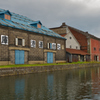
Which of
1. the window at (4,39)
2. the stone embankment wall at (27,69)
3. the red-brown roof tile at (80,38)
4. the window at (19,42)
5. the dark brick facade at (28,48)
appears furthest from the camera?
the red-brown roof tile at (80,38)

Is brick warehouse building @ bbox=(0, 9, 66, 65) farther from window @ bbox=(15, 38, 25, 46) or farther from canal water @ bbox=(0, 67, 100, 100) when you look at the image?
canal water @ bbox=(0, 67, 100, 100)

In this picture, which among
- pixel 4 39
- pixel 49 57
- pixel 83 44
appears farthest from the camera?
pixel 83 44

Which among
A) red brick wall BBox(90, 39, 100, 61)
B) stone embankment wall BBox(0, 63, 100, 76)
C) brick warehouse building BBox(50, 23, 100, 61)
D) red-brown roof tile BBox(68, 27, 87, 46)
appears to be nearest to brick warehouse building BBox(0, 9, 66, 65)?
stone embankment wall BBox(0, 63, 100, 76)

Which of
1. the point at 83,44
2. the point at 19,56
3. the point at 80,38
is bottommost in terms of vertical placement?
the point at 19,56

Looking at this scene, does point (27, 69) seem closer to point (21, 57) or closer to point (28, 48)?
point (21, 57)

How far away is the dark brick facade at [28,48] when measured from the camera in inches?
956

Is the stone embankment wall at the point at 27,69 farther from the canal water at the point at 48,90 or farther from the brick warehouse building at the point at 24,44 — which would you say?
the canal water at the point at 48,90

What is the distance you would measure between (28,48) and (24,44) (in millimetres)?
1170

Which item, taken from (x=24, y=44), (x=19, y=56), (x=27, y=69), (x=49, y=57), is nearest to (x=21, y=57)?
(x=19, y=56)

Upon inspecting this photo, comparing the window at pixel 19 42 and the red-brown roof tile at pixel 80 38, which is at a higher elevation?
the red-brown roof tile at pixel 80 38

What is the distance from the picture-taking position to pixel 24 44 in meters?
Answer: 27.8

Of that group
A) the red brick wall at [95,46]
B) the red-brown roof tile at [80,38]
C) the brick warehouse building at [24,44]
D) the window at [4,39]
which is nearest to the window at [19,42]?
the brick warehouse building at [24,44]

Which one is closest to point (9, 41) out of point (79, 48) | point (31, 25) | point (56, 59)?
point (31, 25)

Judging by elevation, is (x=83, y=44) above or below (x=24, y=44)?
above
